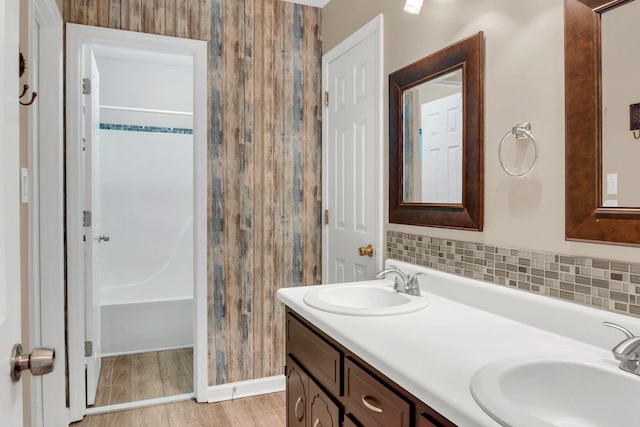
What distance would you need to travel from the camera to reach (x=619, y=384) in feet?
3.00

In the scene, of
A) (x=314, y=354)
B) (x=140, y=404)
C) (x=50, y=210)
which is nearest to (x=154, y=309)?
(x=140, y=404)

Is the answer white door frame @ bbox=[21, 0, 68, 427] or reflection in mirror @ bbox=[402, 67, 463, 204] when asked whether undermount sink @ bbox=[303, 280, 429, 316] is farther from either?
white door frame @ bbox=[21, 0, 68, 427]

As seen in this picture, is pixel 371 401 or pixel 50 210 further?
pixel 50 210

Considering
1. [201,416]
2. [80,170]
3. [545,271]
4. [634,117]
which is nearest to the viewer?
[634,117]

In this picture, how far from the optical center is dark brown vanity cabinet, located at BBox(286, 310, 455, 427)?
3.32 feet

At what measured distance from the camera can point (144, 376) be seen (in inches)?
116

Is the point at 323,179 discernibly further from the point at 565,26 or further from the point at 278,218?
the point at 565,26

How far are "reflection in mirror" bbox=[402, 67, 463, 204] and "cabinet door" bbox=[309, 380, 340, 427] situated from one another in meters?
0.87

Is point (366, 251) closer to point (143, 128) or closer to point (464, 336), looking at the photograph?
point (464, 336)

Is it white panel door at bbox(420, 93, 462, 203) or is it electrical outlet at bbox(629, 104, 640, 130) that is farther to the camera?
white panel door at bbox(420, 93, 462, 203)

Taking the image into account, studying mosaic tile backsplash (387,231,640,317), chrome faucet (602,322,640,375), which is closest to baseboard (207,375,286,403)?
mosaic tile backsplash (387,231,640,317)

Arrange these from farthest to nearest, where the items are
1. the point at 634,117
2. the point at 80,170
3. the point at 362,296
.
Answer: the point at 80,170
the point at 362,296
the point at 634,117

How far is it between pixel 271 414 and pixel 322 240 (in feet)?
3.61

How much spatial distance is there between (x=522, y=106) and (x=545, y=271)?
1.71ft
